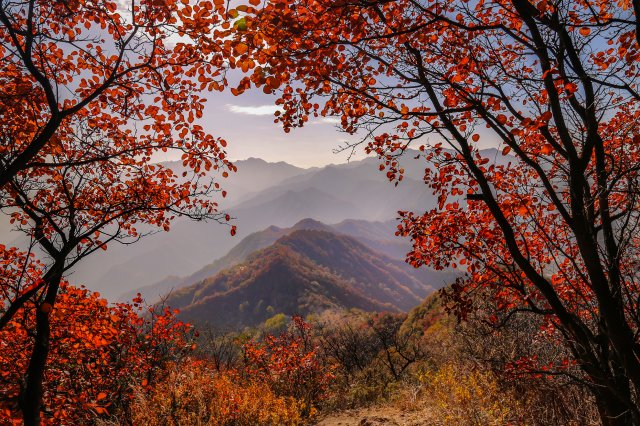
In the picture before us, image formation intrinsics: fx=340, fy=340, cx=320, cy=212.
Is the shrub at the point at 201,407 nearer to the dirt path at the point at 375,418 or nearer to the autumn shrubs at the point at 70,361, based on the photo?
the autumn shrubs at the point at 70,361

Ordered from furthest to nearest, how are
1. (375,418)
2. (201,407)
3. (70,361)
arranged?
(70,361)
(375,418)
(201,407)

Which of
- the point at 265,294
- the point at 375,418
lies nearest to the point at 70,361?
the point at 375,418

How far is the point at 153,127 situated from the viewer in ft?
21.2

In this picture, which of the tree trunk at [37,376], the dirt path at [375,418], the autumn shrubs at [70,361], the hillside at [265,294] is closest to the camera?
the tree trunk at [37,376]

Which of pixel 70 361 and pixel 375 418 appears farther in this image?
pixel 70 361

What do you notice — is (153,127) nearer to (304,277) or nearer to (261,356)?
(261,356)

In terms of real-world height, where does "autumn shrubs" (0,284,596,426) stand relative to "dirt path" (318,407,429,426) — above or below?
above

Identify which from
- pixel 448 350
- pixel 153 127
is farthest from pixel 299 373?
pixel 153 127

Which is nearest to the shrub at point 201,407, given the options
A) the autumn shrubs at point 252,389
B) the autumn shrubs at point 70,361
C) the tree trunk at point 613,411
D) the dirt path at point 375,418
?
the autumn shrubs at point 252,389

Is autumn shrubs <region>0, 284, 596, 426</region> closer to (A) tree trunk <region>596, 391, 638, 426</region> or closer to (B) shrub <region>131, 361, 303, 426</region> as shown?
(B) shrub <region>131, 361, 303, 426</region>

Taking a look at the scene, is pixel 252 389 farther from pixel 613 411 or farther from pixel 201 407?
pixel 613 411

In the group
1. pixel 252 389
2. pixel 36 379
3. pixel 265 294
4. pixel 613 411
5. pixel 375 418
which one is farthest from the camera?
pixel 265 294

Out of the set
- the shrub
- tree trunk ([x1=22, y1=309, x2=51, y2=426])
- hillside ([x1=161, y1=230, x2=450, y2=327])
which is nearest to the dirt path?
the shrub

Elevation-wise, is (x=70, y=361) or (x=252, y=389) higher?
(x=70, y=361)
